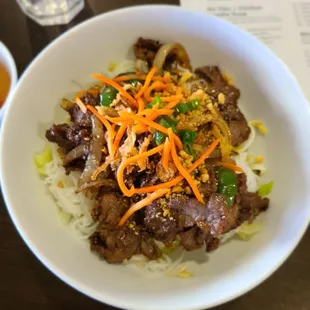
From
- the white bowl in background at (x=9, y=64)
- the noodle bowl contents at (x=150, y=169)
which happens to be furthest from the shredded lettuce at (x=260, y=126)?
the white bowl in background at (x=9, y=64)

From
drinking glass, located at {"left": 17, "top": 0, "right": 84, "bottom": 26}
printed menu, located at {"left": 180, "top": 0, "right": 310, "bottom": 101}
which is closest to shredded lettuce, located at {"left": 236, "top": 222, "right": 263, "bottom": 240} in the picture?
printed menu, located at {"left": 180, "top": 0, "right": 310, "bottom": 101}

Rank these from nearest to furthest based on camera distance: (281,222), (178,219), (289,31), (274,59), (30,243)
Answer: (30,243) → (178,219) → (281,222) → (274,59) → (289,31)

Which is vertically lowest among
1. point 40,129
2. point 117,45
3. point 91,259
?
point 91,259

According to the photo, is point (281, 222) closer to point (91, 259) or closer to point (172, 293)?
point (172, 293)

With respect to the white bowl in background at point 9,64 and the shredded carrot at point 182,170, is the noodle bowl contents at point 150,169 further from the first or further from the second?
the white bowl in background at point 9,64

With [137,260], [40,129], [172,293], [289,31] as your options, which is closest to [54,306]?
[137,260]

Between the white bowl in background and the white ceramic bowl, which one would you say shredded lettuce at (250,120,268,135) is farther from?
the white bowl in background
